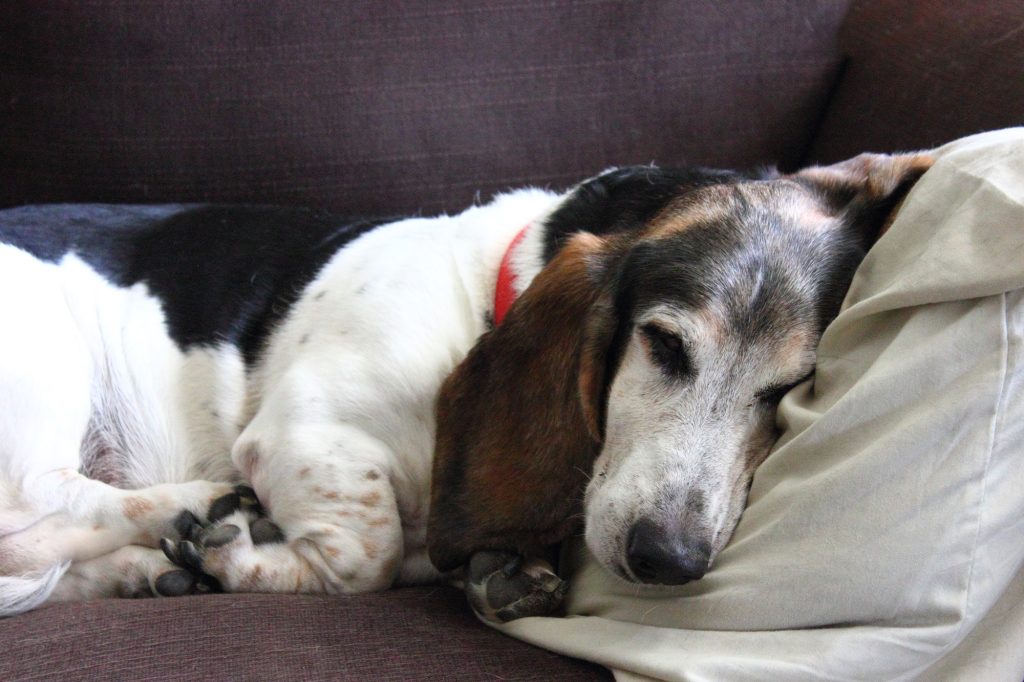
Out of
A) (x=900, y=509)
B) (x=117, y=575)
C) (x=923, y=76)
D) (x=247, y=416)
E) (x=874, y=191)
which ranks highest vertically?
(x=923, y=76)

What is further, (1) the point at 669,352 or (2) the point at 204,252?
(2) the point at 204,252

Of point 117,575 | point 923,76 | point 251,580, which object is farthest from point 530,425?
point 923,76

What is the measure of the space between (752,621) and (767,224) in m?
0.68

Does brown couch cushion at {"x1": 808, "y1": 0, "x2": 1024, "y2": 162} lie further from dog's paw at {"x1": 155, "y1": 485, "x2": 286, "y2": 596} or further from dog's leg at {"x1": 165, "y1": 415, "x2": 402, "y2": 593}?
dog's paw at {"x1": 155, "y1": 485, "x2": 286, "y2": 596}

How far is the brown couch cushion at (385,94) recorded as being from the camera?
250 cm

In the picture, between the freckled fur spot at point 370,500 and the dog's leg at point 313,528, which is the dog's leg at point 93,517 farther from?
the freckled fur spot at point 370,500

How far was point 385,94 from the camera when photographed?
258cm

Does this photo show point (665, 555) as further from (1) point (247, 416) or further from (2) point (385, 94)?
(2) point (385, 94)

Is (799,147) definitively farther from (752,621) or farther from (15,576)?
(15,576)

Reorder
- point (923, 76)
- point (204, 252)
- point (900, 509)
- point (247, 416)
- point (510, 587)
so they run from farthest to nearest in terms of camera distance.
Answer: point (923, 76) → point (204, 252) → point (247, 416) → point (510, 587) → point (900, 509)

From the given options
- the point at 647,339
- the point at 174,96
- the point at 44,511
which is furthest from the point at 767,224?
the point at 174,96

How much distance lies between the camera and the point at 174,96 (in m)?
2.52

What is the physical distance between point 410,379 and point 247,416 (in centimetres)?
45

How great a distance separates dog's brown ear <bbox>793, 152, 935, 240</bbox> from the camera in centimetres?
174
